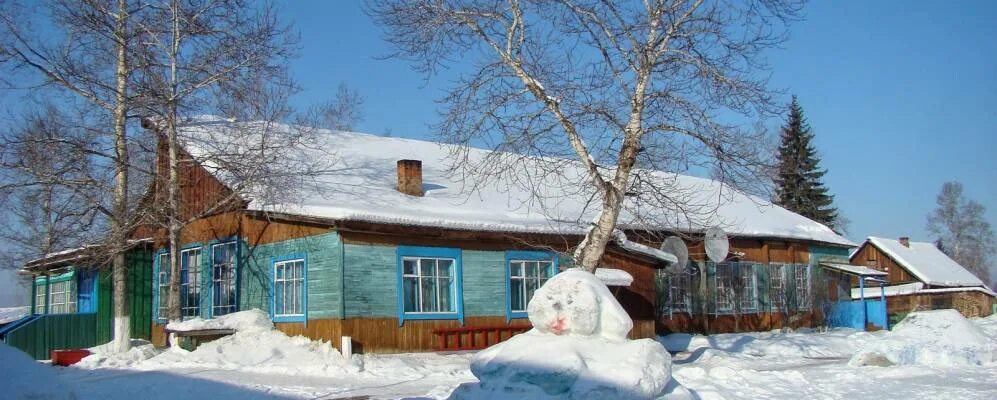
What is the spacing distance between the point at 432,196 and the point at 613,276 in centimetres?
461

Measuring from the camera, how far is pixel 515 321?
20375 millimetres

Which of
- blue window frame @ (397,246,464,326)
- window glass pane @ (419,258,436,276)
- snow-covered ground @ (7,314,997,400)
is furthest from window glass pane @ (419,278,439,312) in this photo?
snow-covered ground @ (7,314,997,400)

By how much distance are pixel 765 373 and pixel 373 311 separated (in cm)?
763

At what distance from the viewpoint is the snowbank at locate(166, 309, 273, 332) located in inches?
706

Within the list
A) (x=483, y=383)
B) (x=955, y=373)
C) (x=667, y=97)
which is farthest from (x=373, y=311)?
(x=955, y=373)

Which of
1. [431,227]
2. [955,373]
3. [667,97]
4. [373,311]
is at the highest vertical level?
[667,97]

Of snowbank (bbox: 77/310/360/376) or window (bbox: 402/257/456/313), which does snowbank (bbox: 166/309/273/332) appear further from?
window (bbox: 402/257/456/313)

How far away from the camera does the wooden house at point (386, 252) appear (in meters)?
17.9

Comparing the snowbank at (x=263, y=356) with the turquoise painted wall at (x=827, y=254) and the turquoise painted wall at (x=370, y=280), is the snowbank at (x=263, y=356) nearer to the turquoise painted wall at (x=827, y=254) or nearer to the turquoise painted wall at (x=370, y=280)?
the turquoise painted wall at (x=370, y=280)

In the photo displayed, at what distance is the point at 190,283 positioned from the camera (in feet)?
73.3

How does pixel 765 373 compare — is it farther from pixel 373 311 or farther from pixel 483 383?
pixel 373 311

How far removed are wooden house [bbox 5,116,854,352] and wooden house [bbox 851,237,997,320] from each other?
19332 mm

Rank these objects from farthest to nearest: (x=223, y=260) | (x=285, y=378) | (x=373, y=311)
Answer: (x=223, y=260) → (x=373, y=311) → (x=285, y=378)

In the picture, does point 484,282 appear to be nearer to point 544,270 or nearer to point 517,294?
point 517,294
